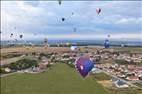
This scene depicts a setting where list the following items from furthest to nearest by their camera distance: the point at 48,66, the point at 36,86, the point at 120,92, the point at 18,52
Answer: the point at 18,52 → the point at 48,66 → the point at 36,86 → the point at 120,92

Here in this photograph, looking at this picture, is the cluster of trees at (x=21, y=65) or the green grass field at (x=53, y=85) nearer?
the green grass field at (x=53, y=85)

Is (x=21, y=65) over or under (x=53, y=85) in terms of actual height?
under

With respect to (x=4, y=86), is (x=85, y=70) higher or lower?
higher

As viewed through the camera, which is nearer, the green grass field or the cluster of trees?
the green grass field

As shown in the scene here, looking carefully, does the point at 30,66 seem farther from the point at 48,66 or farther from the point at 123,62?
the point at 123,62

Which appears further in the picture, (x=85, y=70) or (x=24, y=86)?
(x=24, y=86)

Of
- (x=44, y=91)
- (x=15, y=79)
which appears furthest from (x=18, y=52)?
(x=44, y=91)

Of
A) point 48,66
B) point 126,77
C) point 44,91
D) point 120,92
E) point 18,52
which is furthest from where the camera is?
point 18,52

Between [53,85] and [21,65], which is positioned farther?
[21,65]
